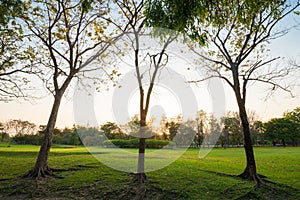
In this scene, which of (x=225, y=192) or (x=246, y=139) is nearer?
(x=225, y=192)

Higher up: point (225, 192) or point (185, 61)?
point (185, 61)

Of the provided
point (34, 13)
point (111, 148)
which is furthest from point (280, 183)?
point (111, 148)

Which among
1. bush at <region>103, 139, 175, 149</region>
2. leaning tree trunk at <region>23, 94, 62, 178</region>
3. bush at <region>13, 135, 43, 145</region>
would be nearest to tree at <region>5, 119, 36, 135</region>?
bush at <region>13, 135, 43, 145</region>

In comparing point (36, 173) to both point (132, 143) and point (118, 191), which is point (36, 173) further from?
point (132, 143)

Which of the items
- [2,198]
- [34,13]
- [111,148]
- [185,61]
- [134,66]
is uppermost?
[34,13]

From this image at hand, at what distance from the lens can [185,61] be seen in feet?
40.9

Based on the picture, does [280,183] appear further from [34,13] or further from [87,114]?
[34,13]

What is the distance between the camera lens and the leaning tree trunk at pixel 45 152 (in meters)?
9.87

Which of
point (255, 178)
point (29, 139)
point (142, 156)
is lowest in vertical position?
point (255, 178)

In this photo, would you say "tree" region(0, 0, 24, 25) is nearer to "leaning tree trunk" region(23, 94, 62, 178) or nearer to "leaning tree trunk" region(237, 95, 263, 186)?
"leaning tree trunk" region(23, 94, 62, 178)

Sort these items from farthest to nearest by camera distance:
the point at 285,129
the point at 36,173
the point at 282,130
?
the point at 282,130, the point at 285,129, the point at 36,173

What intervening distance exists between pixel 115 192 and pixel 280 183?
6.94m

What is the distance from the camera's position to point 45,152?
33.7ft

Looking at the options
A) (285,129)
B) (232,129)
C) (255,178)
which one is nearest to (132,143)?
(255,178)
